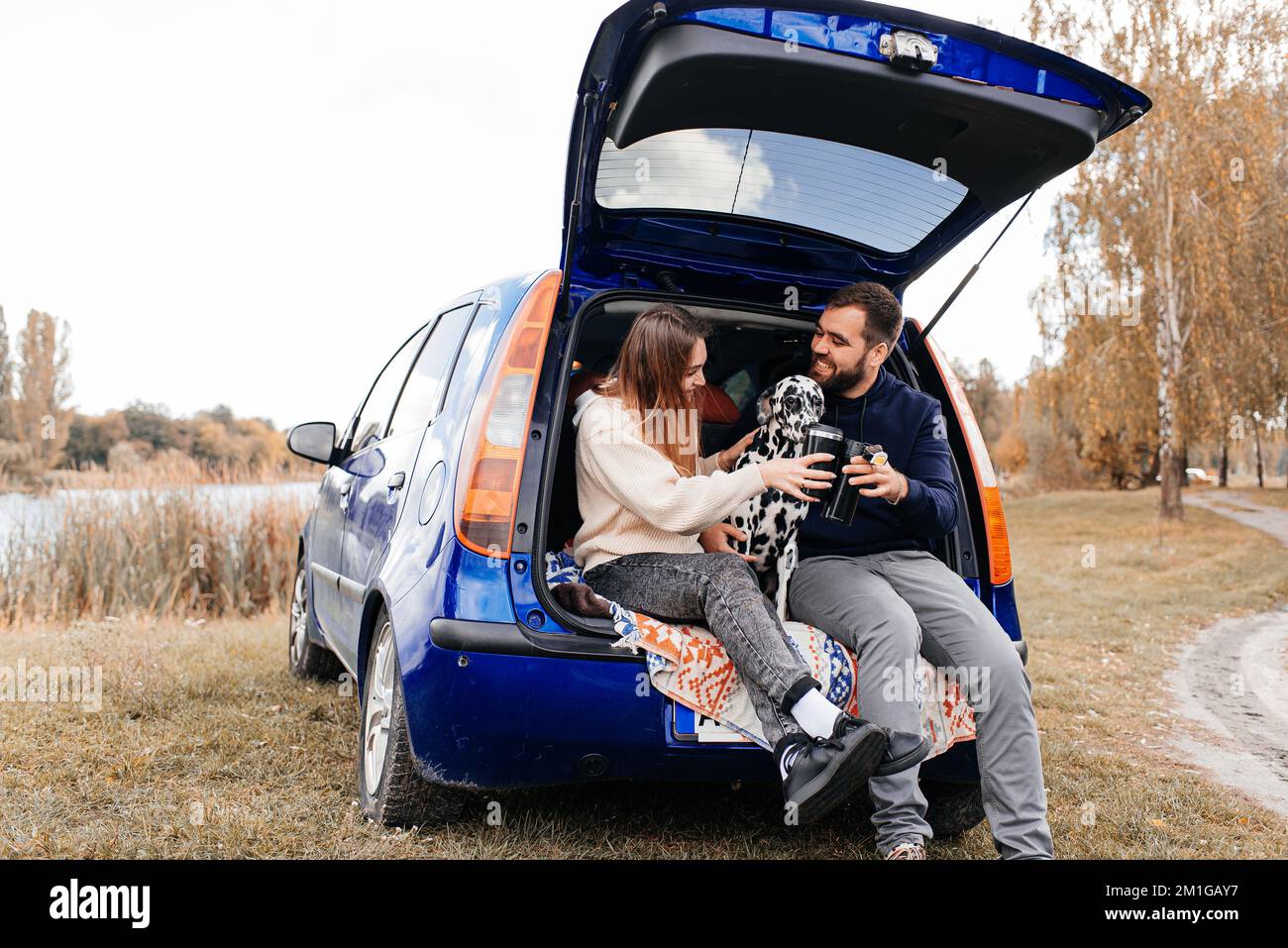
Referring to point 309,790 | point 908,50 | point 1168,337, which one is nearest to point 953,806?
point 309,790

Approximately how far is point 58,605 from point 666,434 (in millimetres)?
A: 6719

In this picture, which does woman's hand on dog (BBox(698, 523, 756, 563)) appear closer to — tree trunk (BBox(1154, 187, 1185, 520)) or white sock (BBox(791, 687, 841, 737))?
white sock (BBox(791, 687, 841, 737))

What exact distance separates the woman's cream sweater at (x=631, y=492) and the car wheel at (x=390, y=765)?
66 centimetres

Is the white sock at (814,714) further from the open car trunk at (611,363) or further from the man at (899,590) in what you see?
→ the open car trunk at (611,363)

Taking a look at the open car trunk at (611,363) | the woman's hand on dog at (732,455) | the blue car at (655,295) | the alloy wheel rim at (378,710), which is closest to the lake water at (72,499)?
the open car trunk at (611,363)

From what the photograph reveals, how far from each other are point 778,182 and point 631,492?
107 cm

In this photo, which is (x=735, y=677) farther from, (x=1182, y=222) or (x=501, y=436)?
(x=1182, y=222)

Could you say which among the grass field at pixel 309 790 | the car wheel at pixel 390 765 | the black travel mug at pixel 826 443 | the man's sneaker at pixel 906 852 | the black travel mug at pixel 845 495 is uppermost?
the black travel mug at pixel 826 443

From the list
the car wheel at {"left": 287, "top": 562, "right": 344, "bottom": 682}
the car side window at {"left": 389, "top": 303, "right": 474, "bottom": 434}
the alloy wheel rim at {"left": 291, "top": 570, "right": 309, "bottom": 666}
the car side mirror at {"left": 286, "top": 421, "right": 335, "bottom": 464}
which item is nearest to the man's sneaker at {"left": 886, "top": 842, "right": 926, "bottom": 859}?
the car side window at {"left": 389, "top": 303, "right": 474, "bottom": 434}

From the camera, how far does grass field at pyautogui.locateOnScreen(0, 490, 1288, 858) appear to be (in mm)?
3064

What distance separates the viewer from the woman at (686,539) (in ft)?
8.38

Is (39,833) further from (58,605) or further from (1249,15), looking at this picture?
(1249,15)
